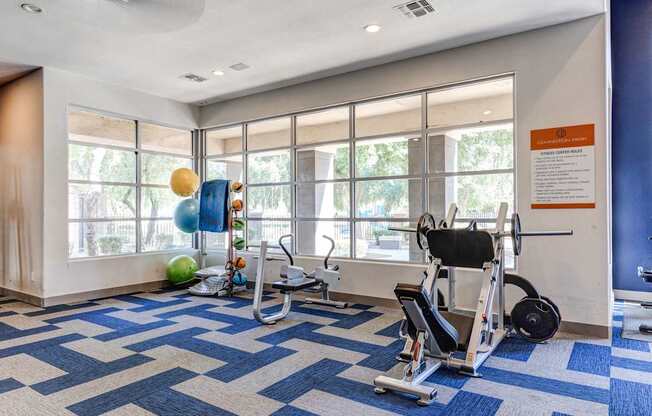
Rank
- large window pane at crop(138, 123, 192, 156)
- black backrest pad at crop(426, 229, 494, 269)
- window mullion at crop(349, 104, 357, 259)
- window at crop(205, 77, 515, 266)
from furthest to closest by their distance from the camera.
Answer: large window pane at crop(138, 123, 192, 156)
window mullion at crop(349, 104, 357, 259)
window at crop(205, 77, 515, 266)
black backrest pad at crop(426, 229, 494, 269)

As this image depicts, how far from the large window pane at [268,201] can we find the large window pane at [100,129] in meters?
2.13

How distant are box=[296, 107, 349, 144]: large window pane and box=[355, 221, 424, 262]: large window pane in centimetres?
140

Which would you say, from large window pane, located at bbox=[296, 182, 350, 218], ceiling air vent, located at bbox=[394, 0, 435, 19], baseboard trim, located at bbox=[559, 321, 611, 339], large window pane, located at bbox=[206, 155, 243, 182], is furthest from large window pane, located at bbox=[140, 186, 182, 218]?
baseboard trim, located at bbox=[559, 321, 611, 339]

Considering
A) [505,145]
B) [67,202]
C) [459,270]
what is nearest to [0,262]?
[67,202]

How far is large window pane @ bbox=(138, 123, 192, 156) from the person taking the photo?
23.9ft

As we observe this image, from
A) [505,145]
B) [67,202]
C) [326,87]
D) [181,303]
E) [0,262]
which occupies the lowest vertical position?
[181,303]

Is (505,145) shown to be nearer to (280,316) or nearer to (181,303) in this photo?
(280,316)

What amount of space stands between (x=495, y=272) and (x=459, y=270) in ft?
4.84

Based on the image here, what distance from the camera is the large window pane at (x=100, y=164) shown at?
20.8 feet

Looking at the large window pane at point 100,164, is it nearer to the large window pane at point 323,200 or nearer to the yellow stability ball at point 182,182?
the yellow stability ball at point 182,182

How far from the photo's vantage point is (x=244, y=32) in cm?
477

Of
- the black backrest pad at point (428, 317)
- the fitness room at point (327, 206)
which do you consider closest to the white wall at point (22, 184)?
the fitness room at point (327, 206)

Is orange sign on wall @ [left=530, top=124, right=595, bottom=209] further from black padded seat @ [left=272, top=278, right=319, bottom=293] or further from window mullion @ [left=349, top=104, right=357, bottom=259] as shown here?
black padded seat @ [left=272, top=278, right=319, bottom=293]

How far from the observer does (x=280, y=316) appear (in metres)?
5.04
